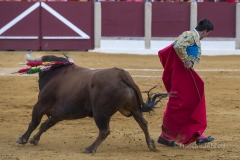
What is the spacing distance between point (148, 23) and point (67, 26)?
2048 mm

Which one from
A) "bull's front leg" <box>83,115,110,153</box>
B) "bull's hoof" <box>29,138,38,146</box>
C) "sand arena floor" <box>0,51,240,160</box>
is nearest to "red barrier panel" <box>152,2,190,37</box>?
"sand arena floor" <box>0,51,240,160</box>

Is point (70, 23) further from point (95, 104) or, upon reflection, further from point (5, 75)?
point (95, 104)

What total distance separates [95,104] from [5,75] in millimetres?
6555

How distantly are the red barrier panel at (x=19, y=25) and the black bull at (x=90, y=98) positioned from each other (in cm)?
906

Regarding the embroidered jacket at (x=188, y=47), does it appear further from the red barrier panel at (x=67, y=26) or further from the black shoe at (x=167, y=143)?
the red barrier panel at (x=67, y=26)

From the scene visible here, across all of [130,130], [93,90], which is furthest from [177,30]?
[93,90]

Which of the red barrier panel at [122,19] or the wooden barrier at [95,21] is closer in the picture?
the wooden barrier at [95,21]

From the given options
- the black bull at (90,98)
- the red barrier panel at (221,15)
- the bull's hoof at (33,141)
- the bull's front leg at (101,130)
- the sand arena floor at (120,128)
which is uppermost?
the red barrier panel at (221,15)

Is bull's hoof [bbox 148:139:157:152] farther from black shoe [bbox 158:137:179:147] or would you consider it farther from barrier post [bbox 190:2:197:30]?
barrier post [bbox 190:2:197:30]

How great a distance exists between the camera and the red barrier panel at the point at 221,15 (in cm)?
1670

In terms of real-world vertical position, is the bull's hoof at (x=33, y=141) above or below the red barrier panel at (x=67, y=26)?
below

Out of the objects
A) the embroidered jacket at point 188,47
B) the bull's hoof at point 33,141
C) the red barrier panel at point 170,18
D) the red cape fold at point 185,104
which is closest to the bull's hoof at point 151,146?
the red cape fold at point 185,104

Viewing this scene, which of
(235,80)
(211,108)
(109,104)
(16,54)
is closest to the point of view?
(109,104)

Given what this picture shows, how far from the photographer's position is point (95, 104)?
6207mm
